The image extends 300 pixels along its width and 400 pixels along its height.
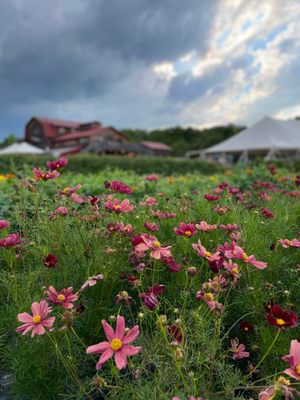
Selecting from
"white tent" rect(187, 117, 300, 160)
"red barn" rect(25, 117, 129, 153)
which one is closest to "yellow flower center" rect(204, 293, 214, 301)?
"white tent" rect(187, 117, 300, 160)

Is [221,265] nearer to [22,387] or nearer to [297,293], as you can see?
[297,293]

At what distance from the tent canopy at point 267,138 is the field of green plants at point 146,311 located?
44.7 feet

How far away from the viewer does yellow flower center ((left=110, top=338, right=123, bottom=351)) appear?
835mm

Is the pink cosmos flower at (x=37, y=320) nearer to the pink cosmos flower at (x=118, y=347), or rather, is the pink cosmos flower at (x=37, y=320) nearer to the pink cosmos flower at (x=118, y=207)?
the pink cosmos flower at (x=118, y=347)

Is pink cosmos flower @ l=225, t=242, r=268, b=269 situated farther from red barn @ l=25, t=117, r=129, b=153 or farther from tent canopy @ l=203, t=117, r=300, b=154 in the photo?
red barn @ l=25, t=117, r=129, b=153

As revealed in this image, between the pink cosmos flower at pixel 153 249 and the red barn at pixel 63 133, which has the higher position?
the red barn at pixel 63 133

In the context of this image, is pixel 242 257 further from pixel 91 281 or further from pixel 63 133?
pixel 63 133

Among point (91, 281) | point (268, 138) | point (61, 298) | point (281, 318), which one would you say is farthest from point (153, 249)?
point (268, 138)

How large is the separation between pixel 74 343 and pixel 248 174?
464cm

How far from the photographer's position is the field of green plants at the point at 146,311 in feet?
3.12

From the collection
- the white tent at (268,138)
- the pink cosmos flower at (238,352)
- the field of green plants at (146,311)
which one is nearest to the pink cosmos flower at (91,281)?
the field of green plants at (146,311)

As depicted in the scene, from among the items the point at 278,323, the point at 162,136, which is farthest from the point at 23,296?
the point at 162,136

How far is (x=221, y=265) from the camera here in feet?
3.74

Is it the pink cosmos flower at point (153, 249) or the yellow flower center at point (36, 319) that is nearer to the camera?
the yellow flower center at point (36, 319)
